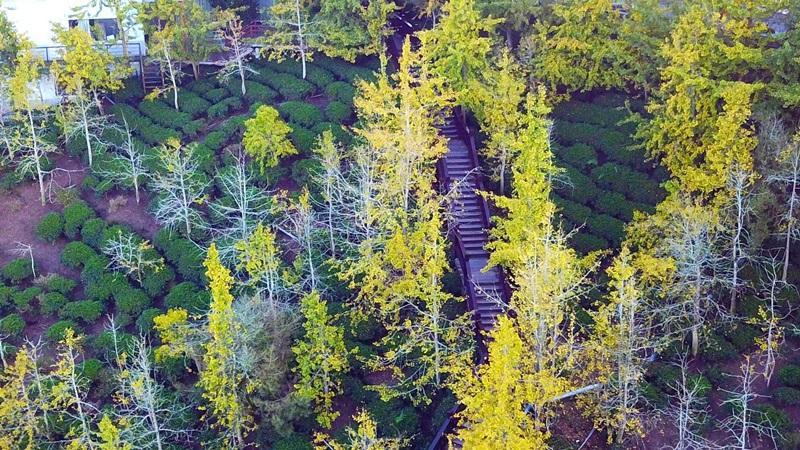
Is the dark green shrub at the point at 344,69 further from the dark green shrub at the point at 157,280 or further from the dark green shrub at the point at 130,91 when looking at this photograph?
the dark green shrub at the point at 157,280

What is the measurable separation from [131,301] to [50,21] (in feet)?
44.4

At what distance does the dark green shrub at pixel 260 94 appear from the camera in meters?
40.8

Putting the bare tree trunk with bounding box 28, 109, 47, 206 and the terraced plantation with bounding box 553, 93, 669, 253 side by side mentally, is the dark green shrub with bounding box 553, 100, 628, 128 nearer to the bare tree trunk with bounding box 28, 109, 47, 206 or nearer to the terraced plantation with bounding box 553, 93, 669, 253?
the terraced plantation with bounding box 553, 93, 669, 253

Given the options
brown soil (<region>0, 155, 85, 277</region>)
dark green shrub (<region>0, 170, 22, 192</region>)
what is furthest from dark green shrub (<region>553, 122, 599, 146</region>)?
dark green shrub (<region>0, 170, 22, 192</region>)

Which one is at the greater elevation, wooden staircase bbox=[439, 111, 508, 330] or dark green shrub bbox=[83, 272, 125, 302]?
wooden staircase bbox=[439, 111, 508, 330]

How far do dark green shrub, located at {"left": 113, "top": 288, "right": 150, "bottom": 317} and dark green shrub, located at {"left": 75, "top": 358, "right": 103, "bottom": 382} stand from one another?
2185 millimetres

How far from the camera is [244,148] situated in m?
38.3

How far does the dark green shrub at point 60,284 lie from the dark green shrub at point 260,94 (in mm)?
10462

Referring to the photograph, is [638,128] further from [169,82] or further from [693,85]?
[169,82]

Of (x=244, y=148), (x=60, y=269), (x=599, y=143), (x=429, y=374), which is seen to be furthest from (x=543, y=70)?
(x=60, y=269)

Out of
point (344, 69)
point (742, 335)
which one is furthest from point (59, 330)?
point (742, 335)

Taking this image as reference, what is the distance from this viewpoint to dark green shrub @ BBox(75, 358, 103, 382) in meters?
31.2

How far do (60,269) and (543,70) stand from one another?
59.0 ft

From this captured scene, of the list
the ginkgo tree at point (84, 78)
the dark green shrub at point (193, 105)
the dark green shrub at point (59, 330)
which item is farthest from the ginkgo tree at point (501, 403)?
the dark green shrub at point (193, 105)
